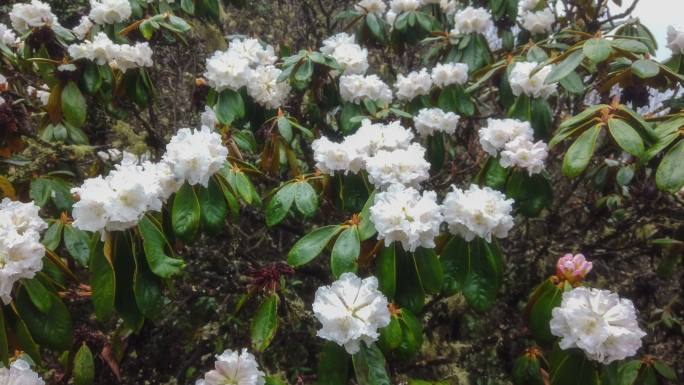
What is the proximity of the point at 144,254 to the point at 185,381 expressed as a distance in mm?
1191

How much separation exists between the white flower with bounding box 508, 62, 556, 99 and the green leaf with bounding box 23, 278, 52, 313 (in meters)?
1.56

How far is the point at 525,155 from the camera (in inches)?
61.9

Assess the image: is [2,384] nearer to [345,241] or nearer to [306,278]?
[345,241]

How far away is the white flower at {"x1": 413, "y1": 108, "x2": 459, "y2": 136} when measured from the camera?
2031 millimetres

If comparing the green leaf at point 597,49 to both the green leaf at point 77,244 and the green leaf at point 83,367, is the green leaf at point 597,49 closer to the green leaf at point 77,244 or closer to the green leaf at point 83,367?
the green leaf at point 77,244

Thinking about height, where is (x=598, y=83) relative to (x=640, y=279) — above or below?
above

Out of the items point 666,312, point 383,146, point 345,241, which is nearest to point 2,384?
point 345,241

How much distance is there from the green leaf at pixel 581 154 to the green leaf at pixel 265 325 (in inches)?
31.4

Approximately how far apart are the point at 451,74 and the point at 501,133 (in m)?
0.59

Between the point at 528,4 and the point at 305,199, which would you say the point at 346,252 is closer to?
the point at 305,199

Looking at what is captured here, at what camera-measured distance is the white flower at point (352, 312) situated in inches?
43.6

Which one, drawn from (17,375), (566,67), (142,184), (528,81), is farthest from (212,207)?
(528,81)

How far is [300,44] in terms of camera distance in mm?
3646

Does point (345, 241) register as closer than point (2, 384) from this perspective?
No
